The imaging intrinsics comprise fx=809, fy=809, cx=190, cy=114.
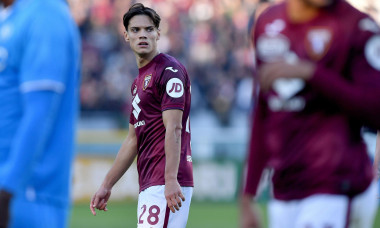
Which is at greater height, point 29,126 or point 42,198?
point 29,126

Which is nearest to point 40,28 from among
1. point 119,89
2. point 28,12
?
point 28,12

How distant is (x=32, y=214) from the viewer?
392 cm

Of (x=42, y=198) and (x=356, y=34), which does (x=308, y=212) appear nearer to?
(x=356, y=34)

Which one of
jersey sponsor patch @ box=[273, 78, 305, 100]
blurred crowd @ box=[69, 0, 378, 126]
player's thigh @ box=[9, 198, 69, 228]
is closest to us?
player's thigh @ box=[9, 198, 69, 228]

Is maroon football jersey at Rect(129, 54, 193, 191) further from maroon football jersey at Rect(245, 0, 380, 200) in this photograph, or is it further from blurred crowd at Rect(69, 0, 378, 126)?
blurred crowd at Rect(69, 0, 378, 126)

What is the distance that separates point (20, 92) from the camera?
12.9ft

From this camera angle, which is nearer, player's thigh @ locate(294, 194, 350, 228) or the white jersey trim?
the white jersey trim

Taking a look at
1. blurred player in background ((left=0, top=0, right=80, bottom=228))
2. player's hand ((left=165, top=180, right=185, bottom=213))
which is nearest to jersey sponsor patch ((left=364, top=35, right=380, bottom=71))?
blurred player in background ((left=0, top=0, right=80, bottom=228))

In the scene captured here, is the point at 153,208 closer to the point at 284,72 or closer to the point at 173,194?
the point at 173,194

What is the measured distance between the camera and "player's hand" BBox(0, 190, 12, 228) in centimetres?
366

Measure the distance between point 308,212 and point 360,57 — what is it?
0.79m

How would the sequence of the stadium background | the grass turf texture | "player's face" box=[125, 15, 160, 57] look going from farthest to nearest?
the stadium background
the grass turf texture
"player's face" box=[125, 15, 160, 57]

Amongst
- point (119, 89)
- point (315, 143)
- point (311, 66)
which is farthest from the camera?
point (119, 89)

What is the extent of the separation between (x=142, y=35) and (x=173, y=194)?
1307mm
